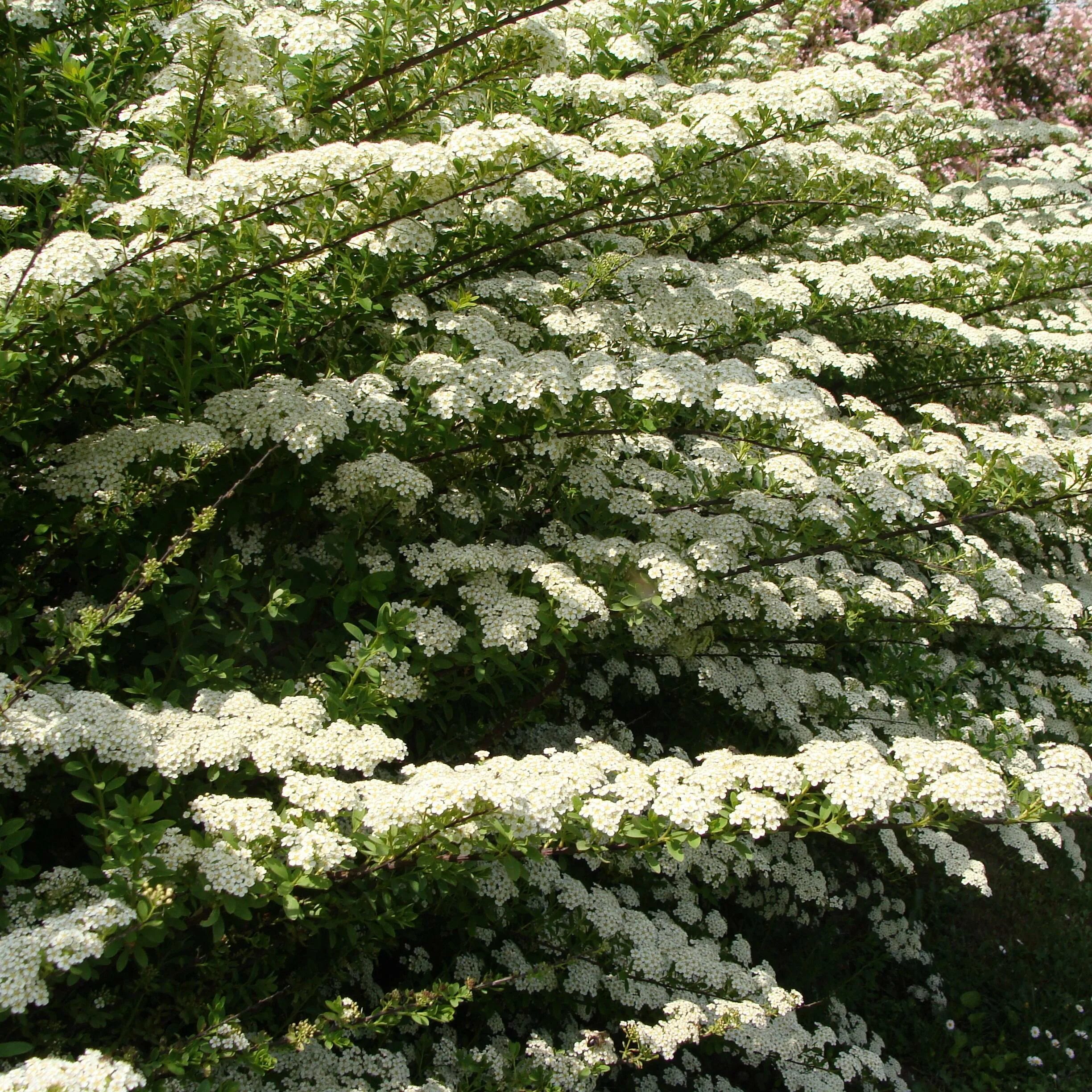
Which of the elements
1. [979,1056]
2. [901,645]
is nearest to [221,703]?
[901,645]

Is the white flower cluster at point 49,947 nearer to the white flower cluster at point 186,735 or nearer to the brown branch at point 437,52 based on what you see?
the white flower cluster at point 186,735

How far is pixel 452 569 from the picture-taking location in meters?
3.45

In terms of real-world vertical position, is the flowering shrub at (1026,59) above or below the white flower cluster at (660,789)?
below

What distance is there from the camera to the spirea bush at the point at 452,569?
8.61ft

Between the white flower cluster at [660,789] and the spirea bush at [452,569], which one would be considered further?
the spirea bush at [452,569]

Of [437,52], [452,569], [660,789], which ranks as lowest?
[660,789]

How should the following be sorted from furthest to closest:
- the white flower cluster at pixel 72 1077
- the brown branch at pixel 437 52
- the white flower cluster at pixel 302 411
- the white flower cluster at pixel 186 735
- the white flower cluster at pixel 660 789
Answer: the brown branch at pixel 437 52, the white flower cluster at pixel 302 411, the white flower cluster at pixel 660 789, the white flower cluster at pixel 186 735, the white flower cluster at pixel 72 1077

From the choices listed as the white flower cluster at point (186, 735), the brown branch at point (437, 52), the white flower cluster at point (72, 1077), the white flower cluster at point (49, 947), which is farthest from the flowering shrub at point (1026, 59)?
the white flower cluster at point (72, 1077)

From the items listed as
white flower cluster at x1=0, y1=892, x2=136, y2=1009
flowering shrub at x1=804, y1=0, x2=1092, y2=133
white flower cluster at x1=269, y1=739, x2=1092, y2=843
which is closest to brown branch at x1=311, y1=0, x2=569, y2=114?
white flower cluster at x1=269, y1=739, x2=1092, y2=843

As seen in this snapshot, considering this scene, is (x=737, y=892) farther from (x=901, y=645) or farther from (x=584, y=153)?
(x=584, y=153)

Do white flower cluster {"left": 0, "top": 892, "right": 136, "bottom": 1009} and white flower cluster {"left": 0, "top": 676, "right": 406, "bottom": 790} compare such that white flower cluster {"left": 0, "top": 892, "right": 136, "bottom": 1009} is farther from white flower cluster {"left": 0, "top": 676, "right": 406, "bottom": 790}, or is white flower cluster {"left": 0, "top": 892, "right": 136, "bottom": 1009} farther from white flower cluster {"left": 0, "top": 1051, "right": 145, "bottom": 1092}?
white flower cluster {"left": 0, "top": 676, "right": 406, "bottom": 790}

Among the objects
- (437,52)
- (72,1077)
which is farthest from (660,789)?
(437,52)

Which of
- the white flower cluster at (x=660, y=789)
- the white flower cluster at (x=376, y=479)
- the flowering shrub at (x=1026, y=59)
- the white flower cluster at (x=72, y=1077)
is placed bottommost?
the flowering shrub at (x=1026, y=59)

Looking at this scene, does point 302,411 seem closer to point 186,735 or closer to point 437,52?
point 186,735
